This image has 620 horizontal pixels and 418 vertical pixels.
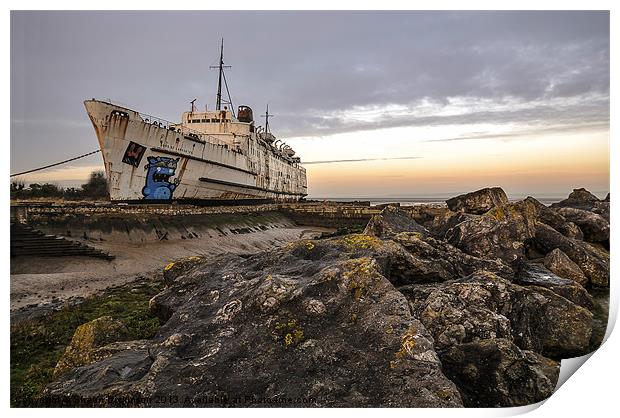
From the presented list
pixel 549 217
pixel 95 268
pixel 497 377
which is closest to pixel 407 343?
pixel 497 377

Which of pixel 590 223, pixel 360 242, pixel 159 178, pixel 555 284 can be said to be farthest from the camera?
pixel 159 178

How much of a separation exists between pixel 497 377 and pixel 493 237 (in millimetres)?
5047

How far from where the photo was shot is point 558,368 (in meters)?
3.96

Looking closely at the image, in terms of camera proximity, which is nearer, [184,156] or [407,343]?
[407,343]

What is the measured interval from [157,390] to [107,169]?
50.6 feet

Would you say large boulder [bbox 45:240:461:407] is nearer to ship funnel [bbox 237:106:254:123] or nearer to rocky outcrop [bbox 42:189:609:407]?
rocky outcrop [bbox 42:189:609:407]

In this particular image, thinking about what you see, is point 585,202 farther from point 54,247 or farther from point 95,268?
point 54,247

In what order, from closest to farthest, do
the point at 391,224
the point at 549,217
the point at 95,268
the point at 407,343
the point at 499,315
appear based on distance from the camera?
the point at 407,343 → the point at 499,315 → the point at 391,224 → the point at 95,268 → the point at 549,217

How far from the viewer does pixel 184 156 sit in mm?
19797

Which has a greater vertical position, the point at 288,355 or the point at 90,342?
the point at 288,355

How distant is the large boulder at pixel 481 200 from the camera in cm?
1083

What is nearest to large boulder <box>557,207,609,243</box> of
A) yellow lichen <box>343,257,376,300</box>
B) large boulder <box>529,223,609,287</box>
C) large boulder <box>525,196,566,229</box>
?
large boulder <box>525,196,566,229</box>
